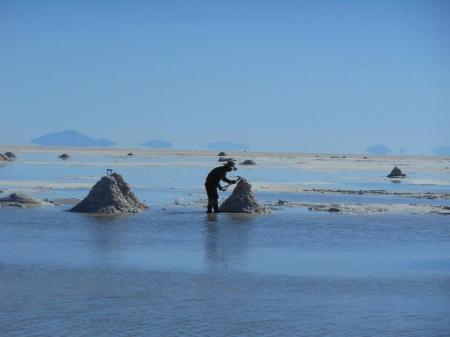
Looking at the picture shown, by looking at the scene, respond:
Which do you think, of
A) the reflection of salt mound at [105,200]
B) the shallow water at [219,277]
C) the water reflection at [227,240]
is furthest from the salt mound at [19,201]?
the water reflection at [227,240]

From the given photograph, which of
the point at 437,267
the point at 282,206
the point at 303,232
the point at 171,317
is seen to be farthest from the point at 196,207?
the point at 171,317

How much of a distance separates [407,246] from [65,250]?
6.11 m

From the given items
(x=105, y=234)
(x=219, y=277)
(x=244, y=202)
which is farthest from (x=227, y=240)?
(x=244, y=202)

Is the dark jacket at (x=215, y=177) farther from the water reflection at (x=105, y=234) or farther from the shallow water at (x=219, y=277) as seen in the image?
the water reflection at (x=105, y=234)

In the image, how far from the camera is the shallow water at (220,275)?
9.30 m

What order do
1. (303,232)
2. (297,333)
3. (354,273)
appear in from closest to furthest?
(297,333)
(354,273)
(303,232)

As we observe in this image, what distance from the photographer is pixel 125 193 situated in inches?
879

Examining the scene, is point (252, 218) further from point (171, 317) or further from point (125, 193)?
point (171, 317)

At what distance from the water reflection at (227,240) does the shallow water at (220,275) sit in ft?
0.11

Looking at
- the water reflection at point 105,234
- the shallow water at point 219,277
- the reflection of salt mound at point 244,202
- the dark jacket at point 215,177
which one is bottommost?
the shallow water at point 219,277

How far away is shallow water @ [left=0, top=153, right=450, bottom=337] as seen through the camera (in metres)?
9.30

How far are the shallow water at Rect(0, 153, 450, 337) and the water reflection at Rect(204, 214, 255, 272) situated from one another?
3 centimetres

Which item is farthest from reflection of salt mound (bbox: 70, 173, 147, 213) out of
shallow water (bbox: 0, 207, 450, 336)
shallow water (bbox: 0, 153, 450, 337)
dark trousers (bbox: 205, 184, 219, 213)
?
dark trousers (bbox: 205, 184, 219, 213)

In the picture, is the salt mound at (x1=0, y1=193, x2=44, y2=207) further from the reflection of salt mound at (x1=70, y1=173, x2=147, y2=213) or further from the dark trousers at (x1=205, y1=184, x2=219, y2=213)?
the dark trousers at (x1=205, y1=184, x2=219, y2=213)
